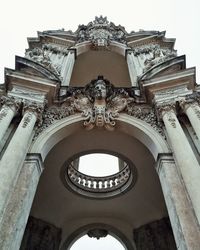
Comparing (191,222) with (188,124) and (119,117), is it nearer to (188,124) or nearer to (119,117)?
(188,124)

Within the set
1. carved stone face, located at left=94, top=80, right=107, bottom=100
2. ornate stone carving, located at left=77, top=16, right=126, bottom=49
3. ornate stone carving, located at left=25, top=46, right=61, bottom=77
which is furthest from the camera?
ornate stone carving, located at left=77, top=16, right=126, bottom=49

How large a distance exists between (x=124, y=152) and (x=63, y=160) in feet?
8.00

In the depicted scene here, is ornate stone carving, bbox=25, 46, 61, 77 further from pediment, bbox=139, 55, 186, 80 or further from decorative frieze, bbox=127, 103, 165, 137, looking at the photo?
pediment, bbox=139, 55, 186, 80

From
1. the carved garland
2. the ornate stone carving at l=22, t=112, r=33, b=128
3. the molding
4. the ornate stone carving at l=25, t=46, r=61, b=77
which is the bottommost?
the molding

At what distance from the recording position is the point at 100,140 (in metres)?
9.30

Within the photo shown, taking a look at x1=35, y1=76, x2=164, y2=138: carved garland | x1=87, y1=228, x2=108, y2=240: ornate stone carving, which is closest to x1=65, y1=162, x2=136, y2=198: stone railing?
x1=87, y1=228, x2=108, y2=240: ornate stone carving

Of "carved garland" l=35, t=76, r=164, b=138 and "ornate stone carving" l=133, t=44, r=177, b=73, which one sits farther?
"ornate stone carving" l=133, t=44, r=177, b=73

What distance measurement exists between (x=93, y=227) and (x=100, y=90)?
287 inches

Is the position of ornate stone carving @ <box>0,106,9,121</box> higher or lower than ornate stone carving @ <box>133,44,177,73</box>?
lower

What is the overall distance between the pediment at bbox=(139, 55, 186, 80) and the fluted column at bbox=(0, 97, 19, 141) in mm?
4368

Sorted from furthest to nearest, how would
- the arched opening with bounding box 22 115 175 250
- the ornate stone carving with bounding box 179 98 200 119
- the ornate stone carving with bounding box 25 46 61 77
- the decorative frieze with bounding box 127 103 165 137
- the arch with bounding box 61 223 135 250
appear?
the arch with bounding box 61 223 135 250, the ornate stone carving with bounding box 25 46 61 77, the arched opening with bounding box 22 115 175 250, the decorative frieze with bounding box 127 103 165 137, the ornate stone carving with bounding box 179 98 200 119

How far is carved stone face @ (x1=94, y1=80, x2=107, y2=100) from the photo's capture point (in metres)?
8.41

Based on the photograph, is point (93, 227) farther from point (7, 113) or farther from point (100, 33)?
point (100, 33)

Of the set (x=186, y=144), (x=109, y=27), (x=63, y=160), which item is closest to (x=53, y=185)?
(x=63, y=160)
